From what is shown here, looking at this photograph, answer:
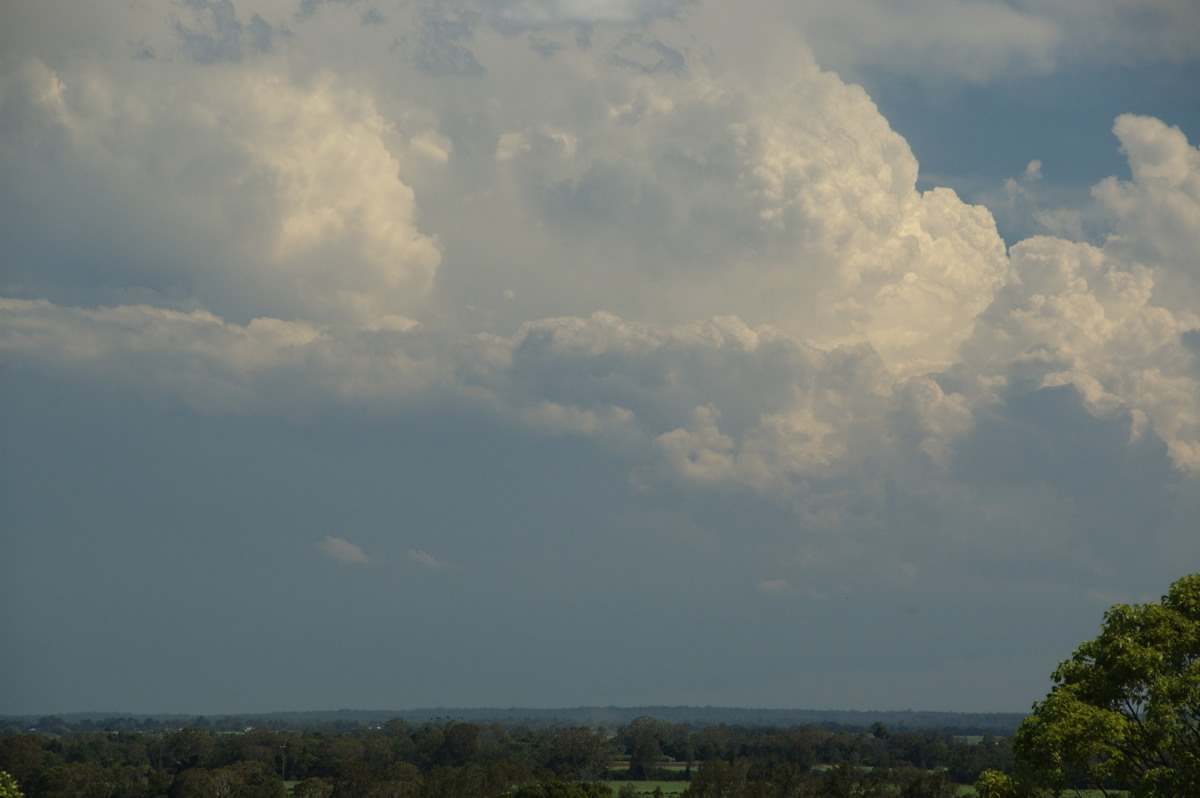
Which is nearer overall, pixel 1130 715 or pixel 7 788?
pixel 1130 715

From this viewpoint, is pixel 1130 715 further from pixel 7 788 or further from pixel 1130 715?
pixel 7 788

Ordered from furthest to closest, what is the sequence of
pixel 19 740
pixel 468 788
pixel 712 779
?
pixel 19 740 < pixel 712 779 < pixel 468 788

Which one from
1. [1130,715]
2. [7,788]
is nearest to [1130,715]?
[1130,715]

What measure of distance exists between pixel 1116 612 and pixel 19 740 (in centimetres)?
18515

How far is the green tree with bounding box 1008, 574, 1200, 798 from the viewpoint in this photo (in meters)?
38.9

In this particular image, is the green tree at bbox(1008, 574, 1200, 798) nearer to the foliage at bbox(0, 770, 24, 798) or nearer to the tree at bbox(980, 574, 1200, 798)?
the tree at bbox(980, 574, 1200, 798)

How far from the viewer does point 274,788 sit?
14838cm

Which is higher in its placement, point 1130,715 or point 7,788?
point 1130,715

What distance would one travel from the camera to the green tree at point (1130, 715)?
3894 centimetres

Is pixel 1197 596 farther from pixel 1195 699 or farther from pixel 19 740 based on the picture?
pixel 19 740

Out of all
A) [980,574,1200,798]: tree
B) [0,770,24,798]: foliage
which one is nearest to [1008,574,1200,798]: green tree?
[980,574,1200,798]: tree

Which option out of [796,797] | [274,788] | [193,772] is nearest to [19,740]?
[193,772]

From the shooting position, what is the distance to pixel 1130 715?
41750 mm

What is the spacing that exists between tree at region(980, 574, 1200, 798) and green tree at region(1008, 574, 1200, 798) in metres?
0.04
